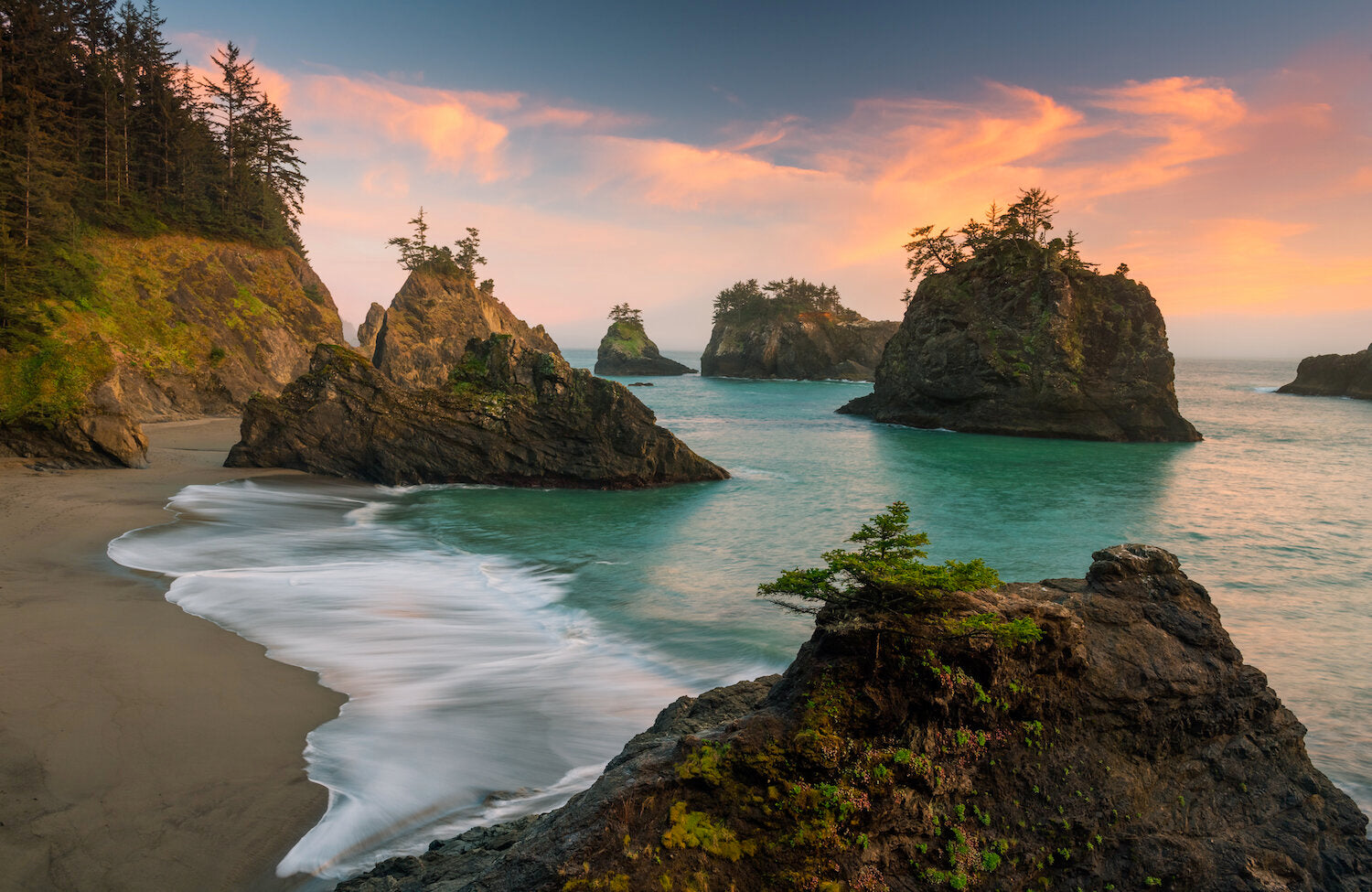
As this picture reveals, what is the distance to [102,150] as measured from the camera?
37469mm

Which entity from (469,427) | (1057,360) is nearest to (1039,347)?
(1057,360)

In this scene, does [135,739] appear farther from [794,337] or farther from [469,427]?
[794,337]

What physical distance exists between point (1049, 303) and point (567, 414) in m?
31.0

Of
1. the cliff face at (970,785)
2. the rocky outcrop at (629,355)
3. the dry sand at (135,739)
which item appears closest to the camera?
the cliff face at (970,785)

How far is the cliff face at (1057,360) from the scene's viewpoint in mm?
39344

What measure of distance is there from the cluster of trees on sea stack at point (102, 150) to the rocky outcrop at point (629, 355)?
5818 centimetres

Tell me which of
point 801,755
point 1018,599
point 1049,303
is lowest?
point 801,755

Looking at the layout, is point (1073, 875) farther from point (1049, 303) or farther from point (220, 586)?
point (1049, 303)

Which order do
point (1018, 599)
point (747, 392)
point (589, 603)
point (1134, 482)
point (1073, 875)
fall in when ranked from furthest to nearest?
point (747, 392), point (1134, 482), point (589, 603), point (1018, 599), point (1073, 875)

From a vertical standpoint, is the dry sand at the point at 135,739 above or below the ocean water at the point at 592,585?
above

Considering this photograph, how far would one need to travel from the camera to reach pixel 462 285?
6006 cm

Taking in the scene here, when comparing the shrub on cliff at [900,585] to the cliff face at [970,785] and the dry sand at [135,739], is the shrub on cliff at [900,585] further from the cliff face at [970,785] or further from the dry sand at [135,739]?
the dry sand at [135,739]

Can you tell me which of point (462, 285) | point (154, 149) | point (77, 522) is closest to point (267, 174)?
point (154, 149)

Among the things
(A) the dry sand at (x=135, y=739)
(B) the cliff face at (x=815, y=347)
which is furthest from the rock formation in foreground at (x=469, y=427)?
(B) the cliff face at (x=815, y=347)
